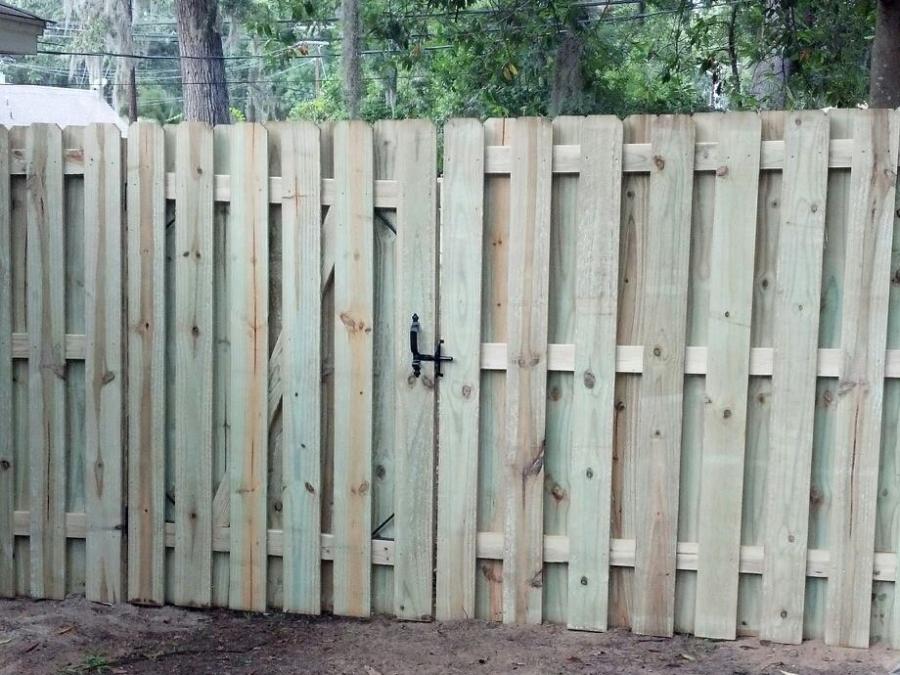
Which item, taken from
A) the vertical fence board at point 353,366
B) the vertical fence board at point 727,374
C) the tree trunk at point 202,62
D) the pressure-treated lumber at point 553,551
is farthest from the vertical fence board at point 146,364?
the tree trunk at point 202,62

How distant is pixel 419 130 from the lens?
4.45 meters

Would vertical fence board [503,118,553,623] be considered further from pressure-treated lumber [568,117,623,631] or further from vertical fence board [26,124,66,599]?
vertical fence board [26,124,66,599]

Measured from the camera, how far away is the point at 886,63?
226 inches

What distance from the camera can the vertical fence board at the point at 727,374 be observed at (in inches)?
165

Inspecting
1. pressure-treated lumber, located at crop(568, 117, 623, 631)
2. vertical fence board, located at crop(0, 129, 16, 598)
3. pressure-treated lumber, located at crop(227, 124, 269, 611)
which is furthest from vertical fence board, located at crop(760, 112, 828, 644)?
vertical fence board, located at crop(0, 129, 16, 598)

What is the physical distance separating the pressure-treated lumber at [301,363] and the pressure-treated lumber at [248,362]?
0.09 meters

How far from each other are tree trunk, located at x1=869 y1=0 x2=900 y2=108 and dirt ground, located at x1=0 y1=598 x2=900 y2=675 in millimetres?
2969

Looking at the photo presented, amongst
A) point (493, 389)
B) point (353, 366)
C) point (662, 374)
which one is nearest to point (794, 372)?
point (662, 374)

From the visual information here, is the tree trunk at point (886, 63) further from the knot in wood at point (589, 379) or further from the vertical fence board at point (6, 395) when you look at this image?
the vertical fence board at point (6, 395)

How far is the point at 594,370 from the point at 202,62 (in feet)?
53.1

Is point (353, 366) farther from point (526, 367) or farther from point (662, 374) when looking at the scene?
point (662, 374)

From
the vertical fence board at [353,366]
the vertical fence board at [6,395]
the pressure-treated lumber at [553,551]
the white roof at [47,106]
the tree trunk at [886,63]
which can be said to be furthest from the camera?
the white roof at [47,106]

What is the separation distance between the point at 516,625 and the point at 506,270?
1.50 metres

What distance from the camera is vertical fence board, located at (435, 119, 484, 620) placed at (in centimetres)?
440
